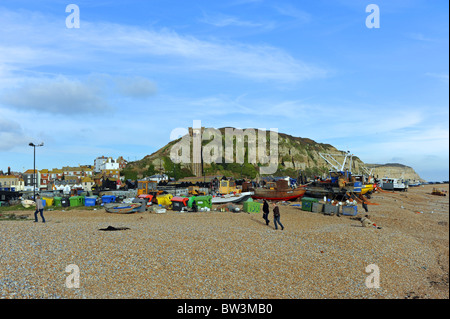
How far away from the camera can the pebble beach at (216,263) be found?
10.5m

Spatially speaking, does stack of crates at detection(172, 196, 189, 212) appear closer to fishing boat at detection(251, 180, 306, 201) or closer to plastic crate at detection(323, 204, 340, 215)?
plastic crate at detection(323, 204, 340, 215)

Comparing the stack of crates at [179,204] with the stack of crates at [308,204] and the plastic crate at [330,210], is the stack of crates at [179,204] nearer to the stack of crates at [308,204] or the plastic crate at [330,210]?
the stack of crates at [308,204]

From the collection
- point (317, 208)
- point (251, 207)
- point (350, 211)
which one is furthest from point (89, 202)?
point (350, 211)

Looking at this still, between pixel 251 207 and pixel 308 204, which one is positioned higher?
pixel 251 207

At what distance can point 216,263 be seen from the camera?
506 inches

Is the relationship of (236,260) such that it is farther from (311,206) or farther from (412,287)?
(311,206)

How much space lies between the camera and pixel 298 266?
43.5ft

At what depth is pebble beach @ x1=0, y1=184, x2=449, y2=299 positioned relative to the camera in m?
10.5

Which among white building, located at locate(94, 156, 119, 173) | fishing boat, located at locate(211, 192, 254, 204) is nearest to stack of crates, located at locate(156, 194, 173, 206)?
fishing boat, located at locate(211, 192, 254, 204)

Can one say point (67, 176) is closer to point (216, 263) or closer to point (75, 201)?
point (75, 201)

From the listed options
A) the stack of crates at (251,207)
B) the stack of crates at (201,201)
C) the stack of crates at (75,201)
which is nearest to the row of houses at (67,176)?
the stack of crates at (75,201)

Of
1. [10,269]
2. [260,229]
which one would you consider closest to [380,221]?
[260,229]

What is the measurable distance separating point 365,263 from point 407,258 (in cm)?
316
